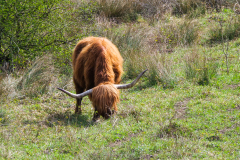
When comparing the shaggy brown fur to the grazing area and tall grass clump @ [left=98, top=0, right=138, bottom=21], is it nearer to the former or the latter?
the grazing area

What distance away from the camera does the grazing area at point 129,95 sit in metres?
4.70

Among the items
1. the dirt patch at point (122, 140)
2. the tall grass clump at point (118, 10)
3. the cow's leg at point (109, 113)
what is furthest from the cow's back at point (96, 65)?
the tall grass clump at point (118, 10)

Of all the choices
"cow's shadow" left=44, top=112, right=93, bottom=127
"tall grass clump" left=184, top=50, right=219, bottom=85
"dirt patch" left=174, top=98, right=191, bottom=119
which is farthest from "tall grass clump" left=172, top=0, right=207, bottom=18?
"cow's shadow" left=44, top=112, right=93, bottom=127

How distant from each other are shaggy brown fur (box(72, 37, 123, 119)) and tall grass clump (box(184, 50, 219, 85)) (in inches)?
87.4

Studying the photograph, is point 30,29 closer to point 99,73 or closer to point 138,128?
point 99,73

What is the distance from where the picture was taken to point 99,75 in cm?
587

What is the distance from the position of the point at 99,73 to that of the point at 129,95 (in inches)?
74.9

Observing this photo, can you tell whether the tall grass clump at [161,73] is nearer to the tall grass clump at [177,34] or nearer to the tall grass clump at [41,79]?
the tall grass clump at [41,79]

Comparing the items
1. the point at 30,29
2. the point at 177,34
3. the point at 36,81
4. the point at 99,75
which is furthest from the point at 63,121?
the point at 177,34

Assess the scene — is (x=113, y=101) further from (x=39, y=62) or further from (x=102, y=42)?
(x=39, y=62)

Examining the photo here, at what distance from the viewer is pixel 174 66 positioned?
29.6 feet

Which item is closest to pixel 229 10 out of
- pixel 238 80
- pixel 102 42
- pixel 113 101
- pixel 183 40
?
pixel 183 40

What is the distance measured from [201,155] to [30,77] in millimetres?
5561

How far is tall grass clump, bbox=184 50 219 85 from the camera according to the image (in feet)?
24.7
